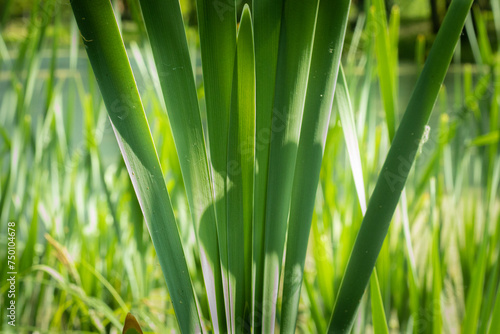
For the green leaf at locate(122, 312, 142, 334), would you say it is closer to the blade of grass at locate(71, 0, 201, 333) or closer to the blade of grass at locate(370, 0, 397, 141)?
the blade of grass at locate(71, 0, 201, 333)

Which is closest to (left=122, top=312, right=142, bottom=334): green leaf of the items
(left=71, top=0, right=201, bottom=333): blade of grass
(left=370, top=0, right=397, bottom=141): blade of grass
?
(left=71, top=0, right=201, bottom=333): blade of grass

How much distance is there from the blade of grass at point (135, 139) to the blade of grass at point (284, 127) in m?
0.03

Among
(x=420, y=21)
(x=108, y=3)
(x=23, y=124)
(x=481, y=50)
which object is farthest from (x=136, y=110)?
(x=420, y=21)

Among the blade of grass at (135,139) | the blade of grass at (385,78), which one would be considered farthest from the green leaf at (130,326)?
the blade of grass at (385,78)

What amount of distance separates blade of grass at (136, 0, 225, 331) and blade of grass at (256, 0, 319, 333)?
20 millimetres

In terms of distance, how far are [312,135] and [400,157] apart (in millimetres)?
31

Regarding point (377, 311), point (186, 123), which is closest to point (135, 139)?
point (186, 123)

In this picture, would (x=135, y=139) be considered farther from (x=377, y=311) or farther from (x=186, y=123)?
(x=377, y=311)

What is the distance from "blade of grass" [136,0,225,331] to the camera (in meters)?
0.13

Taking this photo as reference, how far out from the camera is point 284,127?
0.14m

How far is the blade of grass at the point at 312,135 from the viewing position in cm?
14

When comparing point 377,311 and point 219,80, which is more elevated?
point 219,80

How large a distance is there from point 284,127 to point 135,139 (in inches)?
2.0

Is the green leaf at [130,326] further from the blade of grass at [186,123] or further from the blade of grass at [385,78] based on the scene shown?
the blade of grass at [385,78]
